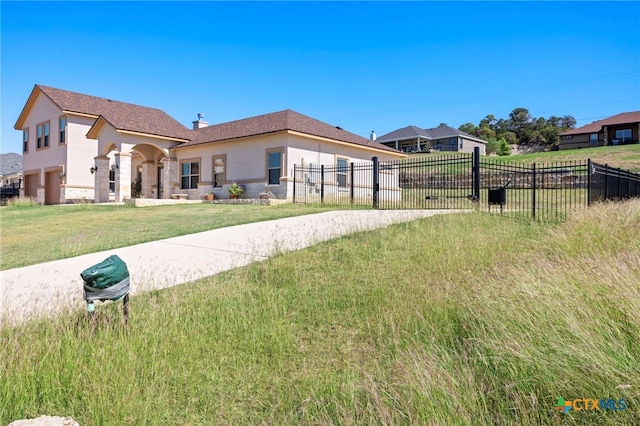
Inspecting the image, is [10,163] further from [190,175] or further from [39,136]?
[190,175]

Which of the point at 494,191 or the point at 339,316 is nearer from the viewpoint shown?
the point at 339,316

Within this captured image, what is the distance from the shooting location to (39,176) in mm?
28797

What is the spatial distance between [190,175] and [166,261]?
1896cm

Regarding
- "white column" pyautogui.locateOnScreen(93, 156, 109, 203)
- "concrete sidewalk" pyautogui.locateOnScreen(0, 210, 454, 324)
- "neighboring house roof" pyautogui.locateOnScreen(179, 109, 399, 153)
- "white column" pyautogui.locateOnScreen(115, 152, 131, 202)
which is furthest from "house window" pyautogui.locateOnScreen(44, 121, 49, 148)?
"concrete sidewalk" pyautogui.locateOnScreen(0, 210, 454, 324)

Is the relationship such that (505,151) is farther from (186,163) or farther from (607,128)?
(186,163)

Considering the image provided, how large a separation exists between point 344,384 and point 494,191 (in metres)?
11.1

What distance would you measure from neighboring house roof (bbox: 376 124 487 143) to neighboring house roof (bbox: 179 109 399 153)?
29744 mm

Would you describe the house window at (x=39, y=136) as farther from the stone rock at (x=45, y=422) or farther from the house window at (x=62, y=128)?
the stone rock at (x=45, y=422)

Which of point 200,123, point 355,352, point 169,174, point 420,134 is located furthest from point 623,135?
point 355,352

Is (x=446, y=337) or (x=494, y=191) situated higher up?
(x=494, y=191)

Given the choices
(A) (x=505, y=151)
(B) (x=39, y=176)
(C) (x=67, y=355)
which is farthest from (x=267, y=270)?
(A) (x=505, y=151)

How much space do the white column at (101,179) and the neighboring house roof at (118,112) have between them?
286 cm

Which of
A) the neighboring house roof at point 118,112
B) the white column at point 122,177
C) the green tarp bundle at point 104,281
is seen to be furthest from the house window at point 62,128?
the green tarp bundle at point 104,281

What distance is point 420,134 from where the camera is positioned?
171 ft
